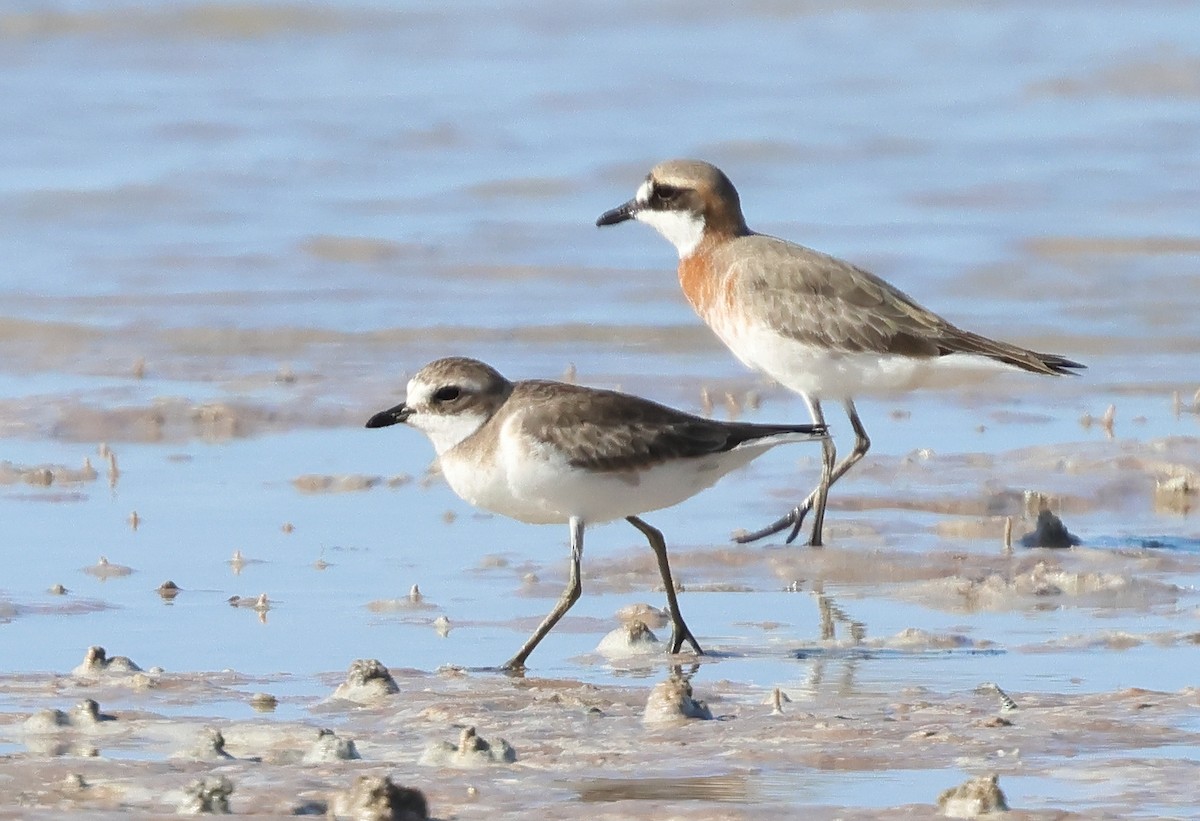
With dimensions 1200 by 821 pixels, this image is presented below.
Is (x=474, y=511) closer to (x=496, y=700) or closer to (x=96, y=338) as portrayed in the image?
(x=496, y=700)

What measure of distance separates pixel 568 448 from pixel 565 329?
770 cm

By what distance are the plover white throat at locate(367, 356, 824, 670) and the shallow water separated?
0.44 m

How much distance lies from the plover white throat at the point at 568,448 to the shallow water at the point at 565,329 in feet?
1.45

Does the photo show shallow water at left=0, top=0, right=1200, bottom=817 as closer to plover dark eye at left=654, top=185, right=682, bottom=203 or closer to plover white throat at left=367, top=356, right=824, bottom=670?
plover white throat at left=367, top=356, right=824, bottom=670

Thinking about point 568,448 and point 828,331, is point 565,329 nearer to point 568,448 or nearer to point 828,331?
point 828,331

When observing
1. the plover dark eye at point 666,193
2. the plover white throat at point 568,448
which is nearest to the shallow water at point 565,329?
the plover white throat at point 568,448

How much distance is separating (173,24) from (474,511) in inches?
781

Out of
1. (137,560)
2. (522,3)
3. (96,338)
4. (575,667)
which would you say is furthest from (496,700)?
(522,3)

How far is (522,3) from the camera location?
30.3m

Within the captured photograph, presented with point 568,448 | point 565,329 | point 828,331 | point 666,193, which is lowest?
point 568,448

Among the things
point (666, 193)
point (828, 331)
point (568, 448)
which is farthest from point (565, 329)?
point (568, 448)

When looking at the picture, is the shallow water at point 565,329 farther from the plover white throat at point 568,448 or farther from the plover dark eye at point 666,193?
the plover dark eye at point 666,193

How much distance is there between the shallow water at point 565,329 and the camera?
6.83m

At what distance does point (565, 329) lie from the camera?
47.0ft
